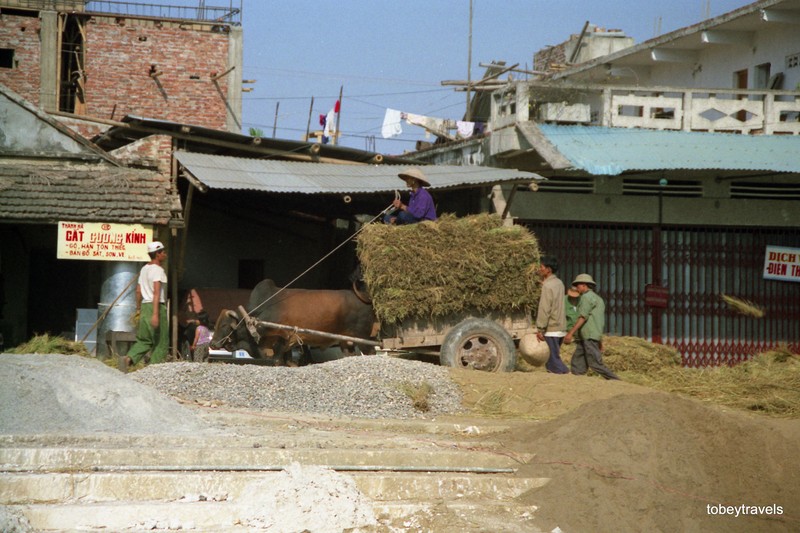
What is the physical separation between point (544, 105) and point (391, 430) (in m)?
8.14

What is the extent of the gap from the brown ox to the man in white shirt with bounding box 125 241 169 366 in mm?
780

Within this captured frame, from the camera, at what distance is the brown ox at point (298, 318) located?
13.2 m

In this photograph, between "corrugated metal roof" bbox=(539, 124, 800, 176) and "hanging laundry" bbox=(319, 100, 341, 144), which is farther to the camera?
Answer: "hanging laundry" bbox=(319, 100, 341, 144)

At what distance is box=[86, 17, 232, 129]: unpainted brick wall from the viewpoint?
1165 inches

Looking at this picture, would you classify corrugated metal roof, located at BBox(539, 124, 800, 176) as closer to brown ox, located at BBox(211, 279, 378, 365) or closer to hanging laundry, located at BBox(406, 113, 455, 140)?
brown ox, located at BBox(211, 279, 378, 365)

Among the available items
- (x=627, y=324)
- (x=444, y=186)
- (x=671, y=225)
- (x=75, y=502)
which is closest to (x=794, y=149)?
(x=671, y=225)

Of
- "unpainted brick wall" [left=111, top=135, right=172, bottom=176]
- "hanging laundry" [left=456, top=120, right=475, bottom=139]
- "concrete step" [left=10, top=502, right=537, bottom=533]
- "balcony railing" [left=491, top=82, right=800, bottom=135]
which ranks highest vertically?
"hanging laundry" [left=456, top=120, right=475, bottom=139]

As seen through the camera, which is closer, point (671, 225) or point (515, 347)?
point (515, 347)

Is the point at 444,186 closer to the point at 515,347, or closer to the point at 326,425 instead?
the point at 515,347

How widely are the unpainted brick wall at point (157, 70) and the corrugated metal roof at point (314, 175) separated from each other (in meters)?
15.5

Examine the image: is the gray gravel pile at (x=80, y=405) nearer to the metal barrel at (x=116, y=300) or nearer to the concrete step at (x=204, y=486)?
the concrete step at (x=204, y=486)

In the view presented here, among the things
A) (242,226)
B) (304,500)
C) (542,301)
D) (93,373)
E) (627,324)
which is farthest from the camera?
(242,226)

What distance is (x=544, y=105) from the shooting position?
1627 cm

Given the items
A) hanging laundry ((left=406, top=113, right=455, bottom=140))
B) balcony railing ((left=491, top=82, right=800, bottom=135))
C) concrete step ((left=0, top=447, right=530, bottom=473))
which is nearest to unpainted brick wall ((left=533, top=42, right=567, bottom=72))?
hanging laundry ((left=406, top=113, right=455, bottom=140))
